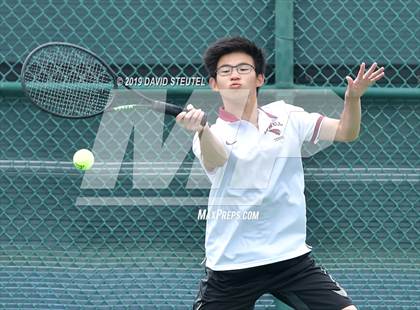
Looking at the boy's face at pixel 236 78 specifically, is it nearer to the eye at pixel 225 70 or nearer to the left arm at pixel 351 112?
the eye at pixel 225 70

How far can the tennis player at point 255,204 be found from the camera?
3402mm

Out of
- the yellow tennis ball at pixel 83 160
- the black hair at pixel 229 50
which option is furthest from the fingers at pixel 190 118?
the yellow tennis ball at pixel 83 160

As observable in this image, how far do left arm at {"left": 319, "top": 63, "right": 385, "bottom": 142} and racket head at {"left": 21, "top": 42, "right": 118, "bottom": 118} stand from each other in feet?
3.21

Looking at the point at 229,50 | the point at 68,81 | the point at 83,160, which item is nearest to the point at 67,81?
the point at 68,81

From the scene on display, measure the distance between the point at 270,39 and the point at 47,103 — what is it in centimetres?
118

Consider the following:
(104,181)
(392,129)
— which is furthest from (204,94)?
(392,129)

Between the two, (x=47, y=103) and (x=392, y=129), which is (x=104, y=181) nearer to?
(x=47, y=103)

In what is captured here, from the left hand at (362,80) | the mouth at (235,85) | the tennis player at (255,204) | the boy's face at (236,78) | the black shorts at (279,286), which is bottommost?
the black shorts at (279,286)

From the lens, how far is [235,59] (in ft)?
11.6

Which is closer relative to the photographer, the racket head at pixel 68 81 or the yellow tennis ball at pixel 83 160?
the racket head at pixel 68 81

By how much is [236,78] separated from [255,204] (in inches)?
20.2

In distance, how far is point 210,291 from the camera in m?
3.47

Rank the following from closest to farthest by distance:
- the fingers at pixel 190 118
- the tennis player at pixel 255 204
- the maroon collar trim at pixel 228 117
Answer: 1. the fingers at pixel 190 118
2. the tennis player at pixel 255 204
3. the maroon collar trim at pixel 228 117

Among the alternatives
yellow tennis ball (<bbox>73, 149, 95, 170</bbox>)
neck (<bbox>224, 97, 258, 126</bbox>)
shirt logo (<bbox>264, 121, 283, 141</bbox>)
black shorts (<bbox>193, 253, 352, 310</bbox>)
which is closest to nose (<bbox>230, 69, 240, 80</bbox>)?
Answer: neck (<bbox>224, 97, 258, 126</bbox>)
